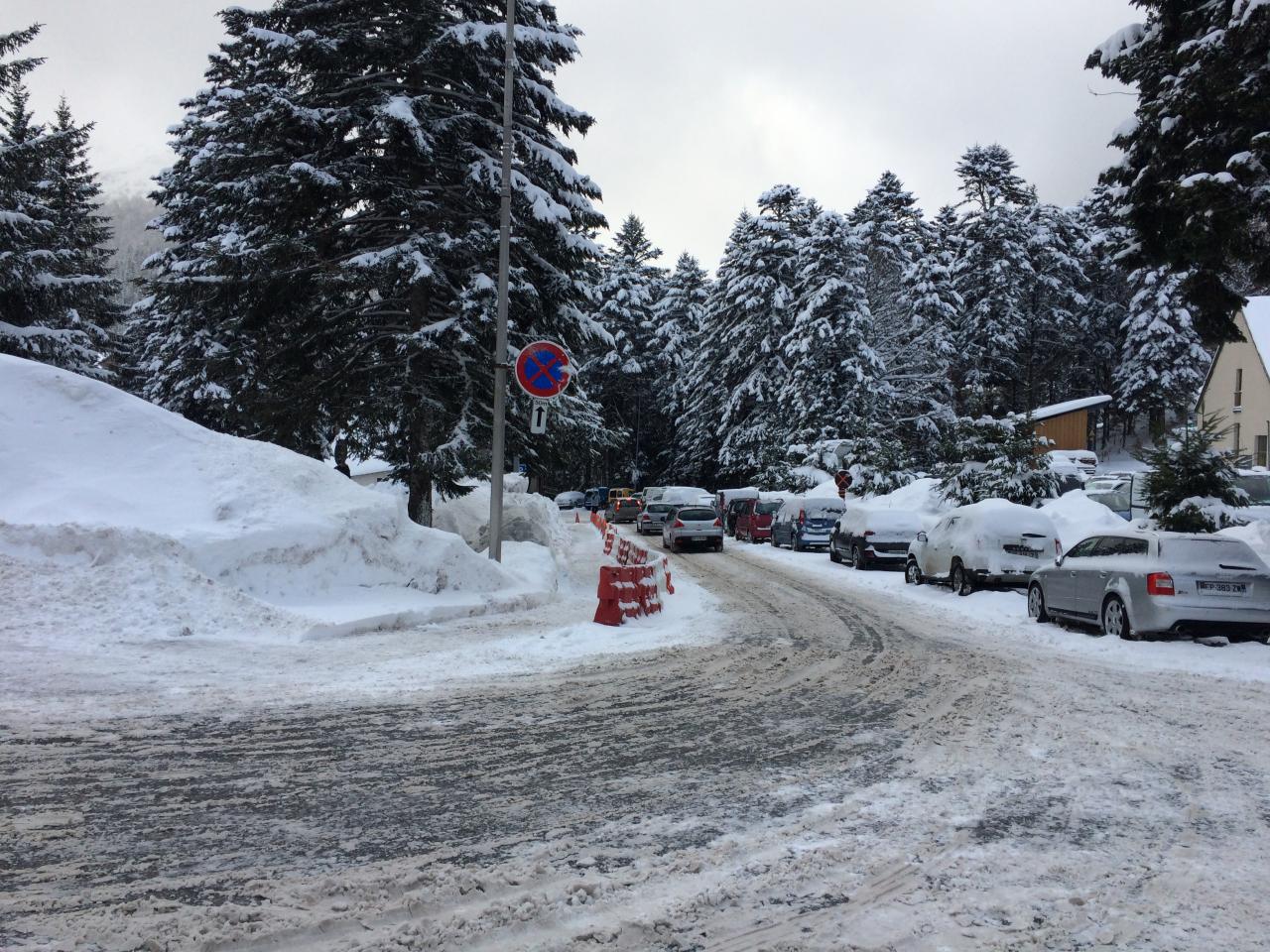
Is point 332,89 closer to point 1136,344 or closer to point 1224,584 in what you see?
point 1224,584

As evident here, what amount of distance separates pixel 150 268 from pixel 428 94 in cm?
2127

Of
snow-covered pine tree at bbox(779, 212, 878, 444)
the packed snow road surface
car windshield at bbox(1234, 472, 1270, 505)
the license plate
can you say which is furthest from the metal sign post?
snow-covered pine tree at bbox(779, 212, 878, 444)

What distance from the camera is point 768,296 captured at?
5525cm

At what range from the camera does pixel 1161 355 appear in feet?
202

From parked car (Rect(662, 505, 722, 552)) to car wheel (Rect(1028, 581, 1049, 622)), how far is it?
16.7 m

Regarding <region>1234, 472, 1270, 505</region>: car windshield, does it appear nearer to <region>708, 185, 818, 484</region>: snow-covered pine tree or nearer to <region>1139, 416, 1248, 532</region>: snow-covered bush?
<region>1139, 416, 1248, 532</region>: snow-covered bush

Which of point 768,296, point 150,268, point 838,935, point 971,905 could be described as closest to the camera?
point 838,935

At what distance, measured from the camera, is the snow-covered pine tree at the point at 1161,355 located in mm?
61281

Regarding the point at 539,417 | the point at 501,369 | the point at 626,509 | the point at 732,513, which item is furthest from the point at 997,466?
the point at 626,509

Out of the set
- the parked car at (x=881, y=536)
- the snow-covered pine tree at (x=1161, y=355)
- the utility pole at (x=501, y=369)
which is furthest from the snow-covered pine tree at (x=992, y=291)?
the utility pole at (x=501, y=369)

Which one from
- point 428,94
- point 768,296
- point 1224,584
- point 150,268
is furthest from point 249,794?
point 768,296

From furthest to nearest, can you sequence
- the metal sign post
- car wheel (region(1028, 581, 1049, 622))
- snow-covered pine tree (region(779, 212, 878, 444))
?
snow-covered pine tree (region(779, 212, 878, 444)) → the metal sign post → car wheel (region(1028, 581, 1049, 622))

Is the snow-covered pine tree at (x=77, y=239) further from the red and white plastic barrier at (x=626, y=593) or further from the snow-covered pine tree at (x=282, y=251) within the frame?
the red and white plastic barrier at (x=626, y=593)

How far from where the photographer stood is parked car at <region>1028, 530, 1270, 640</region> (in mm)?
11383
